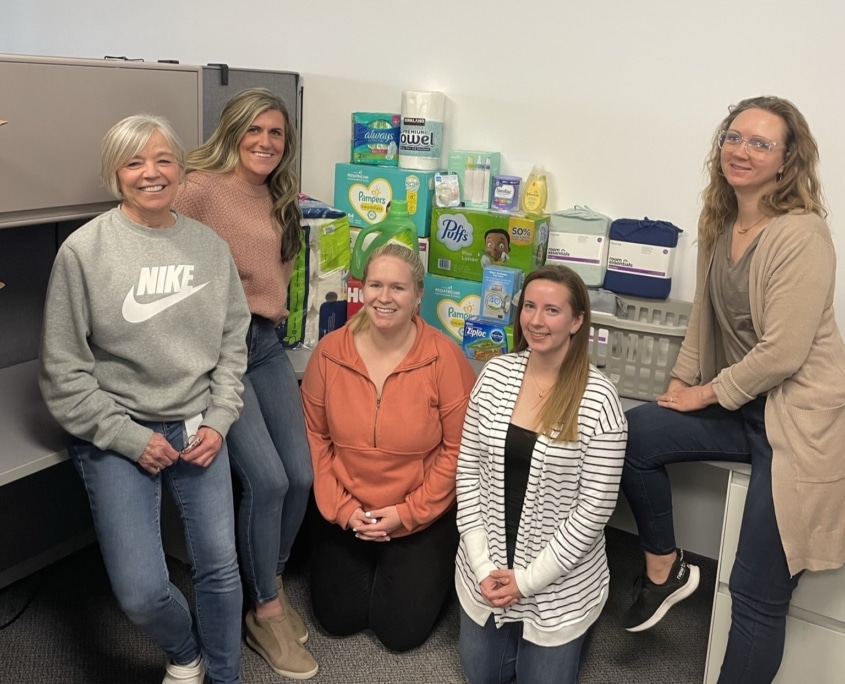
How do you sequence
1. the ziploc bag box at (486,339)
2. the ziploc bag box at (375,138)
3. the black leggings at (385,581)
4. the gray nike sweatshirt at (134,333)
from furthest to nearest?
the ziploc bag box at (375,138) < the ziploc bag box at (486,339) < the black leggings at (385,581) < the gray nike sweatshirt at (134,333)

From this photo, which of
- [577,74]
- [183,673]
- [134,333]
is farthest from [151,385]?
[577,74]

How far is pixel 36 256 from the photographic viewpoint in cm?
210

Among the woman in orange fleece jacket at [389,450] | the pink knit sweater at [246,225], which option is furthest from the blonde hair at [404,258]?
the pink knit sweater at [246,225]

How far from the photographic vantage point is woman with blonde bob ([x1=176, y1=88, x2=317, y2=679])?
6.19ft

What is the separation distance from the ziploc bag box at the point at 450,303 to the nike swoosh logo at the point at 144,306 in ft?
3.14

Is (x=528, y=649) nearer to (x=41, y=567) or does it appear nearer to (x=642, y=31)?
(x=41, y=567)

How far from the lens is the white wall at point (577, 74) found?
2061 millimetres

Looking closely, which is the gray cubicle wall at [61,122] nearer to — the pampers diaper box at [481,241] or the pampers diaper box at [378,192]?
the pampers diaper box at [378,192]

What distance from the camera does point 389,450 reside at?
1938 millimetres

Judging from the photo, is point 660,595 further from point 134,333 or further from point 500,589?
point 134,333

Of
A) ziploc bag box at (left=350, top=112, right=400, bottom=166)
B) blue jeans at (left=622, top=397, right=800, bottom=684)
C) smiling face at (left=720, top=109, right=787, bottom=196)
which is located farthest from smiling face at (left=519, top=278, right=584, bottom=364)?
ziploc bag box at (left=350, top=112, right=400, bottom=166)

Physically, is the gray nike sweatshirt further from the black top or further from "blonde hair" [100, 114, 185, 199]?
the black top

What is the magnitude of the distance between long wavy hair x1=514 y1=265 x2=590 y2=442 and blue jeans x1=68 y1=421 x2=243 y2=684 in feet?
2.25

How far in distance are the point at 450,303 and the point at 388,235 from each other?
0.27 m
